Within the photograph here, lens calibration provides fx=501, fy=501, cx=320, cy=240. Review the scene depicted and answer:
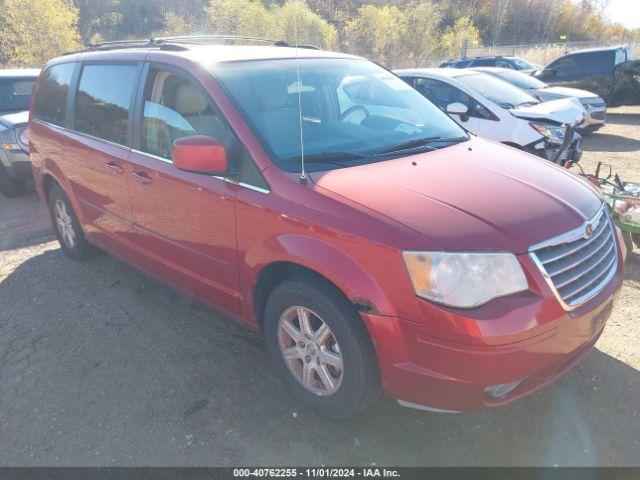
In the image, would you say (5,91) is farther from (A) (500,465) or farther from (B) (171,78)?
(A) (500,465)

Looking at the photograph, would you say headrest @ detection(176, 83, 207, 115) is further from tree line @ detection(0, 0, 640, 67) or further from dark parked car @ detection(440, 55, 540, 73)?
dark parked car @ detection(440, 55, 540, 73)

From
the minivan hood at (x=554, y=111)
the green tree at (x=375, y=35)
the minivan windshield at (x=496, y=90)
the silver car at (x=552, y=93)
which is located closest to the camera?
the minivan hood at (x=554, y=111)

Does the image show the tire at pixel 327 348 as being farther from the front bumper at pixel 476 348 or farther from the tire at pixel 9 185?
the tire at pixel 9 185

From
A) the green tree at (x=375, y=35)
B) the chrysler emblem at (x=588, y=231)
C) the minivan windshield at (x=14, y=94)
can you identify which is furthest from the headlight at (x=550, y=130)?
the green tree at (x=375, y=35)

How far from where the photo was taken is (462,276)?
210 cm

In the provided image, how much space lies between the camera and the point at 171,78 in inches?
127

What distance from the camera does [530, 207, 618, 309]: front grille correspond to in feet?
7.26

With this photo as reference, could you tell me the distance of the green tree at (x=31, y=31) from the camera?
923 inches

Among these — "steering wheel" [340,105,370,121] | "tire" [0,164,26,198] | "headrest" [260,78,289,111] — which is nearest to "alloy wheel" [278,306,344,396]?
"headrest" [260,78,289,111]

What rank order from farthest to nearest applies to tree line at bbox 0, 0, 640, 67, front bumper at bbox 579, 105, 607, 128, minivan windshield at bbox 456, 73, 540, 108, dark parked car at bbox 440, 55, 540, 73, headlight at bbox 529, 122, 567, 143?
tree line at bbox 0, 0, 640, 67 → dark parked car at bbox 440, 55, 540, 73 → front bumper at bbox 579, 105, 607, 128 → minivan windshield at bbox 456, 73, 540, 108 → headlight at bbox 529, 122, 567, 143

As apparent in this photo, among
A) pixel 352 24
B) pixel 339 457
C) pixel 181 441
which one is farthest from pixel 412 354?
pixel 352 24

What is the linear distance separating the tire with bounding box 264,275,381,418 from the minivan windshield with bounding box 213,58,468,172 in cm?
68

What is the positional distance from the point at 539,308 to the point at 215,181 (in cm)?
180

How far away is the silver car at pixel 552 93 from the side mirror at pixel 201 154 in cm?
886
